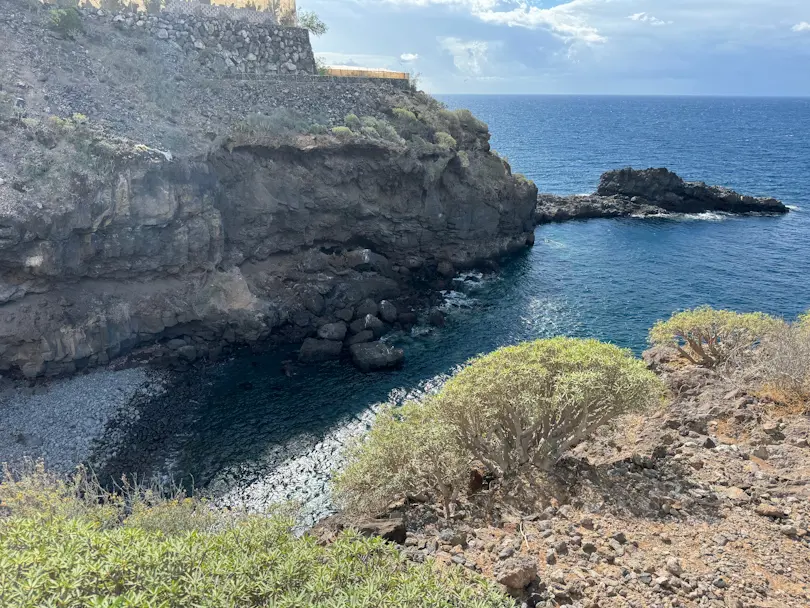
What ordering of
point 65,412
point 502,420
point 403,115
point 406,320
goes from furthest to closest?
point 403,115
point 406,320
point 65,412
point 502,420

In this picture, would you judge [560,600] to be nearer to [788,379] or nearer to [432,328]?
[788,379]

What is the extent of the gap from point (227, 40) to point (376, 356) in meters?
33.3

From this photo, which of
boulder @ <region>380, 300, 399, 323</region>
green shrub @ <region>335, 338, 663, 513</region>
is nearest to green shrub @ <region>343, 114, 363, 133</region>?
boulder @ <region>380, 300, 399, 323</region>

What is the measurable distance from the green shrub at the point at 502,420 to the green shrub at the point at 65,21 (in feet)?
138

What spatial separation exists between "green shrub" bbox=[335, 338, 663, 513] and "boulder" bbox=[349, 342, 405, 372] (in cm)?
1690

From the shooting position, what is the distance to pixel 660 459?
68.0 feet

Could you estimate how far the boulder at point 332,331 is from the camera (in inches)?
1656

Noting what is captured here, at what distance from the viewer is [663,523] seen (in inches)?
664

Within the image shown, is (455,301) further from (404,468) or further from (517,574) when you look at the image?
(517,574)

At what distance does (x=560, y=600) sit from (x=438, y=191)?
44664 millimetres

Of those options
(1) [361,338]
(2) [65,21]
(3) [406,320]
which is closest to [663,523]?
(1) [361,338]

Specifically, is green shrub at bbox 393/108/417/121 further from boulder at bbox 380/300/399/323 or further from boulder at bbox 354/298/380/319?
boulder at bbox 380/300/399/323

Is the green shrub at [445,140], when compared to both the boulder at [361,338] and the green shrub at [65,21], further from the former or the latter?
the green shrub at [65,21]

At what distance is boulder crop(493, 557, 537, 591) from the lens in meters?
13.4
